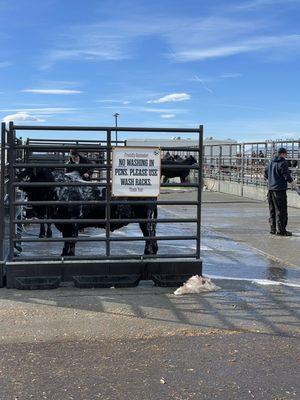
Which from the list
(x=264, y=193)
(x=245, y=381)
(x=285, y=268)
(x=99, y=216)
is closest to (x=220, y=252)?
(x=285, y=268)

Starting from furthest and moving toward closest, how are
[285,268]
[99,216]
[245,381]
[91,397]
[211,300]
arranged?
[285,268] → [99,216] → [211,300] → [245,381] → [91,397]

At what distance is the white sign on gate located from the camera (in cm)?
700

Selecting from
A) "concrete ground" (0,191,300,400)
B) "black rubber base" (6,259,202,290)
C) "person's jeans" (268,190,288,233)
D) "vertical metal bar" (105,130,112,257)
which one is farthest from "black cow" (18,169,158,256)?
"person's jeans" (268,190,288,233)

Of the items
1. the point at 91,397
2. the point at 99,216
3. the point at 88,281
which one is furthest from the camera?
the point at 99,216

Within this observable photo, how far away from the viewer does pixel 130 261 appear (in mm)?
7117

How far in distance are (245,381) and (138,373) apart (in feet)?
2.67

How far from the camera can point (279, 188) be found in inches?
460

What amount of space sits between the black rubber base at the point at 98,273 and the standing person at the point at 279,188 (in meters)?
4.89

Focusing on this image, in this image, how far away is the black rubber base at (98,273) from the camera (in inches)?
269

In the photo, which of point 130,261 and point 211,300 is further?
point 130,261

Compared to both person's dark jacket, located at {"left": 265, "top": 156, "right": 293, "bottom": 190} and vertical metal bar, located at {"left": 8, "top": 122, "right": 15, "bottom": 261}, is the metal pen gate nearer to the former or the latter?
vertical metal bar, located at {"left": 8, "top": 122, "right": 15, "bottom": 261}

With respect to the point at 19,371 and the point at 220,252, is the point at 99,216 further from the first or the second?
the point at 19,371

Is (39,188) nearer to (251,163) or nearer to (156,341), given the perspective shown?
(156,341)

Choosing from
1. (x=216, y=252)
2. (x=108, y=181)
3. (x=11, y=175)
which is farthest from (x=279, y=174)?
(x=11, y=175)
